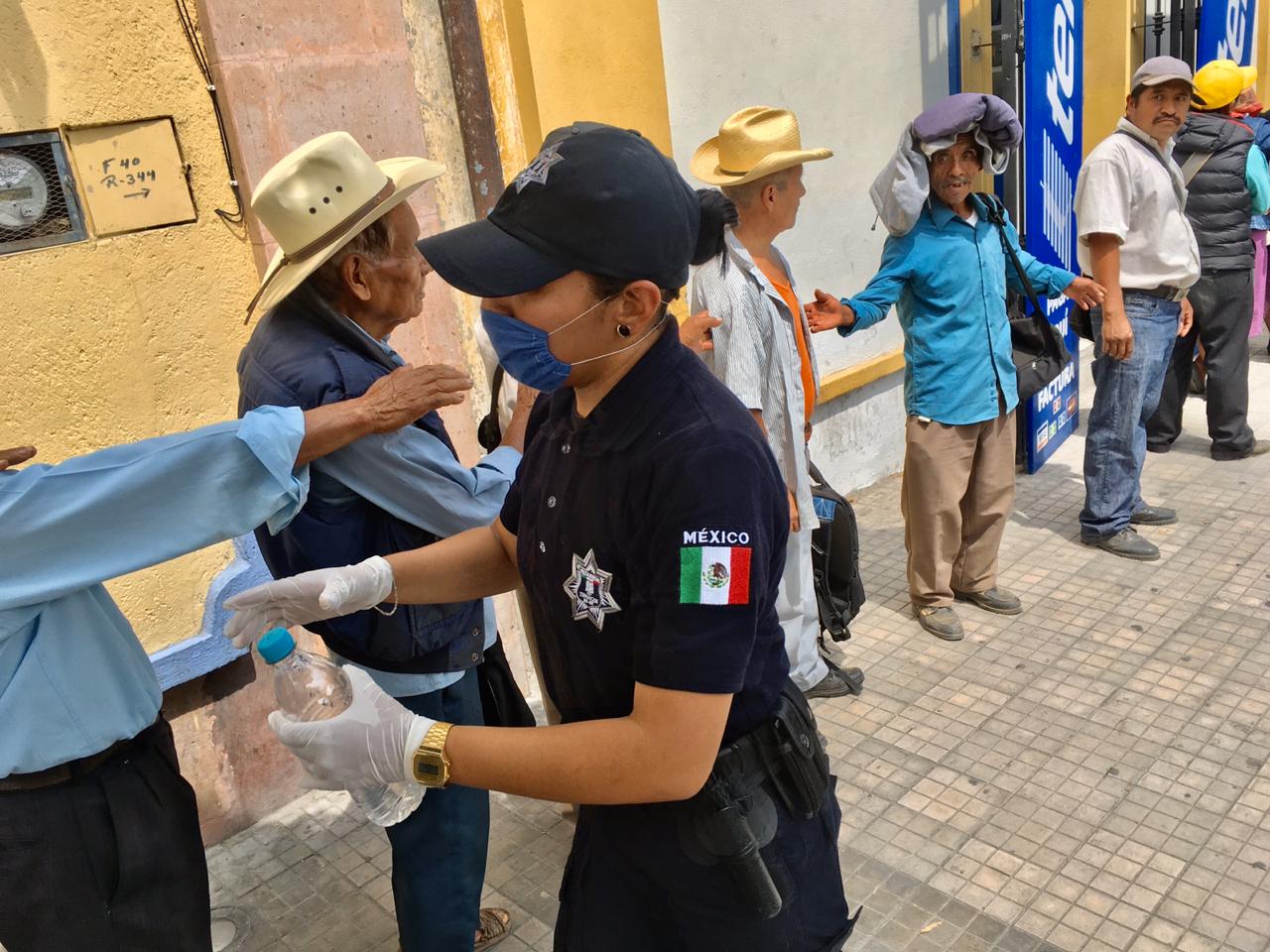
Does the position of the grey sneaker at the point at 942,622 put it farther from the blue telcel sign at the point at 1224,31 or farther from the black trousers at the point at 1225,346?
the blue telcel sign at the point at 1224,31

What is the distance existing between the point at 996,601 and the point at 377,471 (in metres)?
3.20

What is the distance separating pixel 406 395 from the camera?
2.13 metres

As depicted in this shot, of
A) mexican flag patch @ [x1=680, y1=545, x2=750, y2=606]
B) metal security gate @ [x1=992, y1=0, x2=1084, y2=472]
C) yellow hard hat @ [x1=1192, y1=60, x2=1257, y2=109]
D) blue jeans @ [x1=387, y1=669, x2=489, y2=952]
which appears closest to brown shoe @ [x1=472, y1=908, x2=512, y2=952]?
blue jeans @ [x1=387, y1=669, x2=489, y2=952]

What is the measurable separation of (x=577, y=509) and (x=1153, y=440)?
572cm

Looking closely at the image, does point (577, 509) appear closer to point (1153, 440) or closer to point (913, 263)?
point (913, 263)

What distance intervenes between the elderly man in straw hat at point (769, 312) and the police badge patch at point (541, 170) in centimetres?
191

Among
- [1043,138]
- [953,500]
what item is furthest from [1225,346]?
[953,500]

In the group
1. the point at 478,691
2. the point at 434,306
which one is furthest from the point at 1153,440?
the point at 478,691

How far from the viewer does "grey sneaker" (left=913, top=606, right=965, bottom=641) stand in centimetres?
436

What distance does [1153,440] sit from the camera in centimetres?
628

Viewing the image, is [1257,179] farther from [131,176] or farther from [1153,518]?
[131,176]

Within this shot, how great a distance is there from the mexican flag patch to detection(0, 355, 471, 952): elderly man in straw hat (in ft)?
2.87

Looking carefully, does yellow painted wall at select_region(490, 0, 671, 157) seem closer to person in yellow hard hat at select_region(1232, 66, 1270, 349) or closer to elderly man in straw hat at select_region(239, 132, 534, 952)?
elderly man in straw hat at select_region(239, 132, 534, 952)

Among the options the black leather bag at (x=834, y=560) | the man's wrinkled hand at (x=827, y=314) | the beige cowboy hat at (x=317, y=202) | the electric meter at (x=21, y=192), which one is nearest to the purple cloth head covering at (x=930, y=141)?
the man's wrinkled hand at (x=827, y=314)
